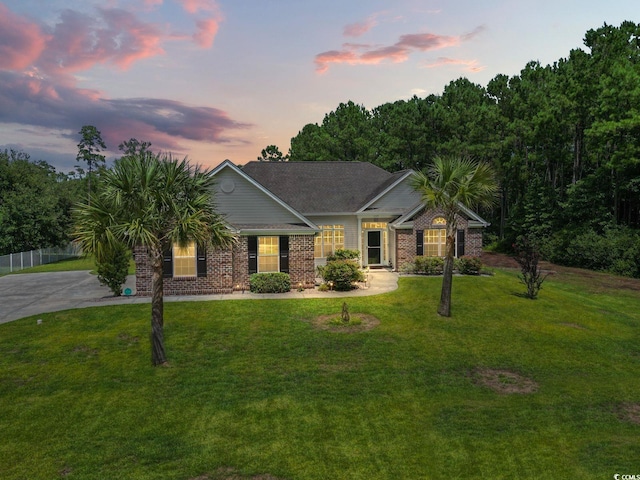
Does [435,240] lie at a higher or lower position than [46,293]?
higher

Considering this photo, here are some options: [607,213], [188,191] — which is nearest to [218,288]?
[188,191]

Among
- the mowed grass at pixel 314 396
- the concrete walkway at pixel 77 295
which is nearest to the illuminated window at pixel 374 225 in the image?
the concrete walkway at pixel 77 295

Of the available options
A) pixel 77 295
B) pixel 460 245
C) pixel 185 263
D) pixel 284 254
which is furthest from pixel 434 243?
Answer: pixel 77 295

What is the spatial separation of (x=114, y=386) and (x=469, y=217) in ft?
73.4

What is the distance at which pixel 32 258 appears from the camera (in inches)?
1549

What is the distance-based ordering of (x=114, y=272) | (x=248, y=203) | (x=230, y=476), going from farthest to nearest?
(x=248, y=203), (x=114, y=272), (x=230, y=476)

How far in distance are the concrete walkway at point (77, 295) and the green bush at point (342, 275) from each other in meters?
0.54

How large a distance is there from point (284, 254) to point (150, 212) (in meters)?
10.7

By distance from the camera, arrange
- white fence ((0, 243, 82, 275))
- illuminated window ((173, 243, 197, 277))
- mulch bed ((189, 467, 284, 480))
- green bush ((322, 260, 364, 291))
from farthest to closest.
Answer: white fence ((0, 243, 82, 275)) → green bush ((322, 260, 364, 291)) → illuminated window ((173, 243, 197, 277)) → mulch bed ((189, 467, 284, 480))

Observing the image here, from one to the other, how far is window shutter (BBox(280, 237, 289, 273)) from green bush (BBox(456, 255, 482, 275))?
427 inches

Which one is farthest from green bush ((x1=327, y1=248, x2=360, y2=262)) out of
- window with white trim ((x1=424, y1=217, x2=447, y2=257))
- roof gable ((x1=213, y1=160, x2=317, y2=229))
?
roof gable ((x1=213, y1=160, x2=317, y2=229))

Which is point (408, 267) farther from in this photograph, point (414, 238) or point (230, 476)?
point (230, 476)

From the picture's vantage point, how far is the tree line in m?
34.9

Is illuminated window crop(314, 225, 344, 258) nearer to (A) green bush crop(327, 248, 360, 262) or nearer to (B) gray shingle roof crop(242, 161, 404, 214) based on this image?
(A) green bush crop(327, 248, 360, 262)
